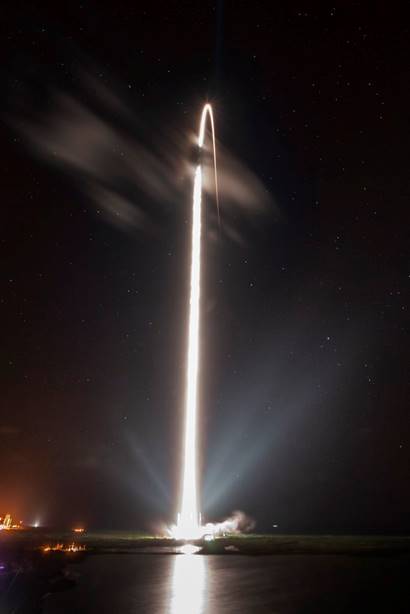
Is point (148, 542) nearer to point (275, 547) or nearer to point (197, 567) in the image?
point (275, 547)

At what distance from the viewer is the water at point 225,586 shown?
3762 cm

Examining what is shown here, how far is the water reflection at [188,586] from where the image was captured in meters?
38.3

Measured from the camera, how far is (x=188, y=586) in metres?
45.9

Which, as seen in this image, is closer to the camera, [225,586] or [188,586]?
[188,586]

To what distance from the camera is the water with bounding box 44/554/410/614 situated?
37625 mm

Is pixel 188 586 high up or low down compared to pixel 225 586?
up

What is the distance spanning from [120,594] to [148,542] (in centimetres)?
3894

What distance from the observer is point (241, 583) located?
4888 cm

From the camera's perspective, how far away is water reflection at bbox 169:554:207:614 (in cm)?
3825

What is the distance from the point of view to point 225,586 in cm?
4641

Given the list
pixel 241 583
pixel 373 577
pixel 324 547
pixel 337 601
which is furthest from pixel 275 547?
pixel 337 601

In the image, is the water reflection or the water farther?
the water reflection

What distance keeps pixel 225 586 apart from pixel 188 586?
10.3ft

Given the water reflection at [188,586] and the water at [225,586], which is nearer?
the water at [225,586]
